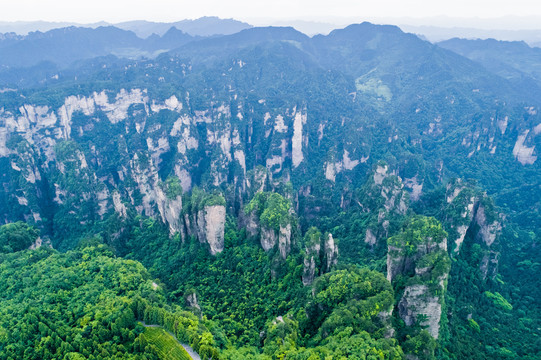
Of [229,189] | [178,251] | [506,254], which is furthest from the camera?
[229,189]

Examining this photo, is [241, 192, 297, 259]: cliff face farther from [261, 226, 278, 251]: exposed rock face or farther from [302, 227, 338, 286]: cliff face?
[302, 227, 338, 286]: cliff face

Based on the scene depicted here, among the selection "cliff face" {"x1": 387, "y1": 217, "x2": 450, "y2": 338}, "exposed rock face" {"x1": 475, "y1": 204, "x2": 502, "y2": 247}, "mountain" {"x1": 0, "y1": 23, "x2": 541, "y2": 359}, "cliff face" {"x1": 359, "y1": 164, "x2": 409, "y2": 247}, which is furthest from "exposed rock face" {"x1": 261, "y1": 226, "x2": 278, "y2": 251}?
"exposed rock face" {"x1": 475, "y1": 204, "x2": 502, "y2": 247}

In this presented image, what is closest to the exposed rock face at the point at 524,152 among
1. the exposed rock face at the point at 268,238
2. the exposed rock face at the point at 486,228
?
the exposed rock face at the point at 486,228

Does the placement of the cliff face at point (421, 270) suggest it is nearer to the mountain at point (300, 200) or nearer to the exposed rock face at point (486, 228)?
the mountain at point (300, 200)

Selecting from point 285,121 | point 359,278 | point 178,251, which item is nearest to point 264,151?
point 285,121

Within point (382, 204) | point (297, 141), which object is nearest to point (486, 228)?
point (382, 204)

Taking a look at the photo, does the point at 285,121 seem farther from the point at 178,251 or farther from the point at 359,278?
the point at 359,278
